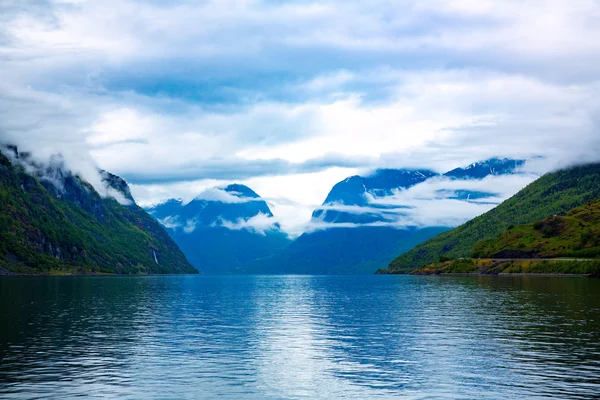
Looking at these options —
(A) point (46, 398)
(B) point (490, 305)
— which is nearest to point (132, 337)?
(A) point (46, 398)

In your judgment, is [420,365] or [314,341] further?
[314,341]

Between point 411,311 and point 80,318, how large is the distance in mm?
73578

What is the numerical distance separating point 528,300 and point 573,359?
309ft

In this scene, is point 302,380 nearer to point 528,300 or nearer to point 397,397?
point 397,397

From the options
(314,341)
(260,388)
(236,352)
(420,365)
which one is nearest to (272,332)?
(314,341)

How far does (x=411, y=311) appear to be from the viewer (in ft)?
477

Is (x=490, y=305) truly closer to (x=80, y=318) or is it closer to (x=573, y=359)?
(x=573, y=359)

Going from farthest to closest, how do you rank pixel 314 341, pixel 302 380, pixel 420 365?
pixel 314 341, pixel 420 365, pixel 302 380

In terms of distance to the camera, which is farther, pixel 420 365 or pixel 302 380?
pixel 420 365

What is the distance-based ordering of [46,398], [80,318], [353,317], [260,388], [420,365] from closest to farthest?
[46,398] < [260,388] < [420,365] < [80,318] < [353,317]

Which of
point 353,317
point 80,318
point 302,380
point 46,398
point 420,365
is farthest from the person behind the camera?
point 353,317

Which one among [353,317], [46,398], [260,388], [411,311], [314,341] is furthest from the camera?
[411,311]

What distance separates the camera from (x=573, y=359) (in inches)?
2940

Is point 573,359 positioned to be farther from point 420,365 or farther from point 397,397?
point 397,397
